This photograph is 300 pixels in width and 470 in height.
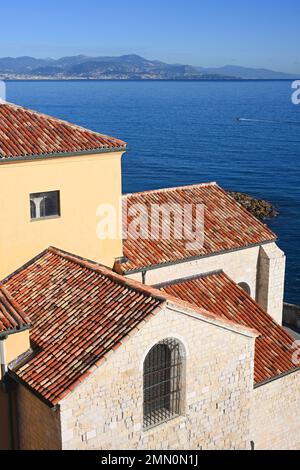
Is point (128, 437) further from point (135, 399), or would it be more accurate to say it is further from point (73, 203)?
point (73, 203)

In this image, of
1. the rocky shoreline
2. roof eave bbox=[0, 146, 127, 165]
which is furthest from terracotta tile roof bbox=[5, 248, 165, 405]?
the rocky shoreline

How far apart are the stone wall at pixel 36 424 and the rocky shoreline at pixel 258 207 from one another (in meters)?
50.7

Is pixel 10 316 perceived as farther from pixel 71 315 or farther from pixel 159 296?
pixel 159 296

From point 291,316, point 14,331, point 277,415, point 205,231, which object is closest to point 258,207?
point 291,316

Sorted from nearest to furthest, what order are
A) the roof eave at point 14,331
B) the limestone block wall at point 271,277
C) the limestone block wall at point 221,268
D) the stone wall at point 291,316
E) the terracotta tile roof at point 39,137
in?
the roof eave at point 14,331, the terracotta tile roof at point 39,137, the limestone block wall at point 221,268, the limestone block wall at point 271,277, the stone wall at point 291,316

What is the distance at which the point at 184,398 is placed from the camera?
52.2 feet

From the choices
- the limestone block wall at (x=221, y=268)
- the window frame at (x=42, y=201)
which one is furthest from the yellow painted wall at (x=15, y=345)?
the limestone block wall at (x=221, y=268)

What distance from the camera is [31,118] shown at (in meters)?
20.3

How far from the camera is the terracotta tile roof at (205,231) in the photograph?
870 inches

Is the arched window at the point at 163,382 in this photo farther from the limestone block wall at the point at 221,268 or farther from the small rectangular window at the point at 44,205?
the small rectangular window at the point at 44,205

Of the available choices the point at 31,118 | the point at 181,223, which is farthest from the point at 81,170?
the point at 181,223

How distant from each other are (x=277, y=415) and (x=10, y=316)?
31.7 ft

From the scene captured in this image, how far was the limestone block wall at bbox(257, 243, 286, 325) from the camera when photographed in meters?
25.5

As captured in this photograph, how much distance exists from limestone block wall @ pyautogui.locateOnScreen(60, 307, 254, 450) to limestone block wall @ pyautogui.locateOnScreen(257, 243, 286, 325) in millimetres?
8975
